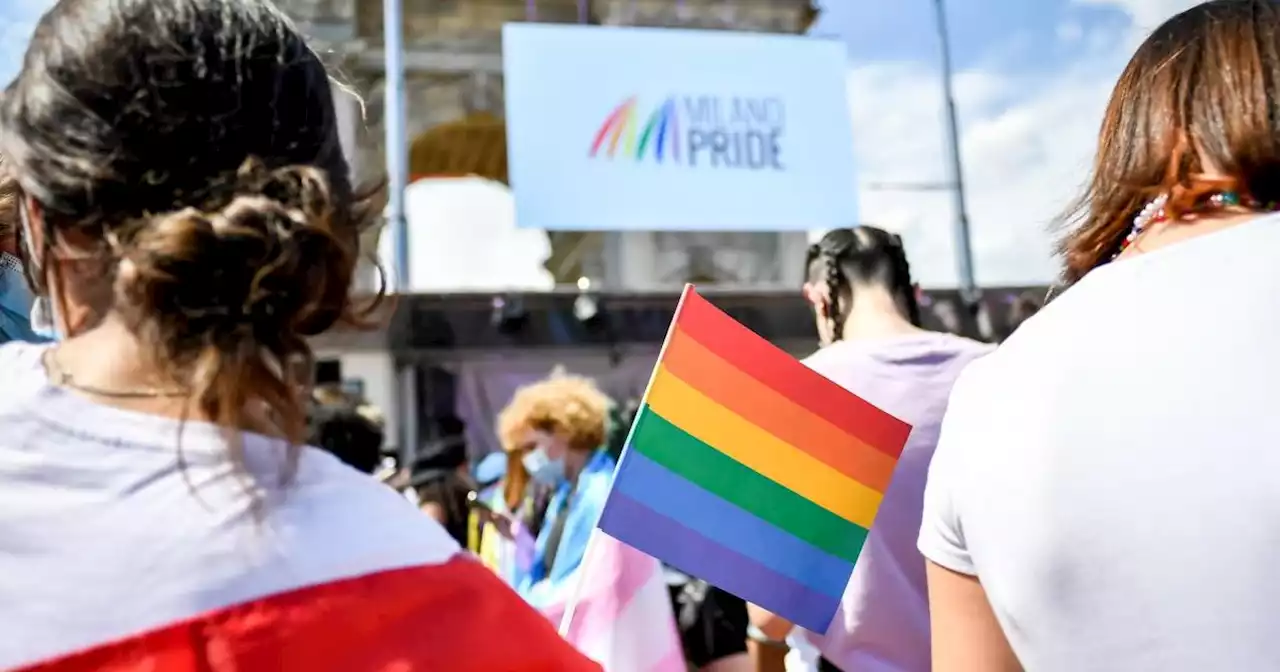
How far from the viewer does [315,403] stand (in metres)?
0.86

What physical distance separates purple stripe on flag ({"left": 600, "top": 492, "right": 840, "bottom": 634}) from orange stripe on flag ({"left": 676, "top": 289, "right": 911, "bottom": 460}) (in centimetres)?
23

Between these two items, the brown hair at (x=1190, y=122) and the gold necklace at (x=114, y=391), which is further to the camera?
the brown hair at (x=1190, y=122)

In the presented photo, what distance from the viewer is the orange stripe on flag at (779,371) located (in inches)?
56.7

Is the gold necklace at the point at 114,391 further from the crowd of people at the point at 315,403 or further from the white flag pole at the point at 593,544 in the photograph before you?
the white flag pole at the point at 593,544

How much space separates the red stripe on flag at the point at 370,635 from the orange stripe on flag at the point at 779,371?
69cm

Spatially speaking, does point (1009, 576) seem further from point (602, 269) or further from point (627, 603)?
point (602, 269)

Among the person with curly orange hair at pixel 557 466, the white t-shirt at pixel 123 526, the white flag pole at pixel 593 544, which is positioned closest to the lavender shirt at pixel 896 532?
the white flag pole at pixel 593 544

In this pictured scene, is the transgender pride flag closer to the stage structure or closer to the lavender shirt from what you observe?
the lavender shirt

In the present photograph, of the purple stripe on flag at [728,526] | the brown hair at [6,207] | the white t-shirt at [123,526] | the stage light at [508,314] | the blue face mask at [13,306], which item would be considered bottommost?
the purple stripe on flag at [728,526]

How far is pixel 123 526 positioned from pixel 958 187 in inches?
426

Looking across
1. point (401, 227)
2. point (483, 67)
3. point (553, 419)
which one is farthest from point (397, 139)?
point (553, 419)

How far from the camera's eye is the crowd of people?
0.68 meters

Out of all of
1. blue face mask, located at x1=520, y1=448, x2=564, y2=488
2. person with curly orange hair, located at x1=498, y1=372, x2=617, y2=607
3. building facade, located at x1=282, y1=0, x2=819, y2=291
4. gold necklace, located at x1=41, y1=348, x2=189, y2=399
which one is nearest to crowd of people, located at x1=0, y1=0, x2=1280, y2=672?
gold necklace, located at x1=41, y1=348, x2=189, y2=399

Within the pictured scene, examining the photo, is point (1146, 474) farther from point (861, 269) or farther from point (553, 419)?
point (553, 419)
